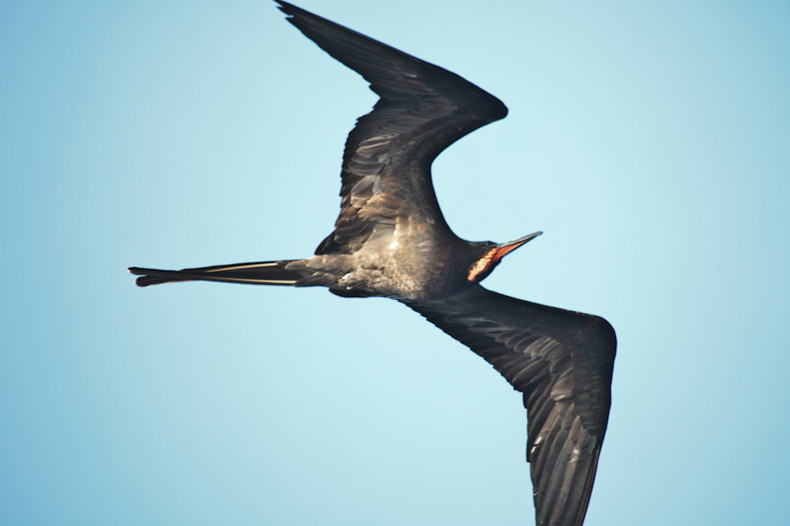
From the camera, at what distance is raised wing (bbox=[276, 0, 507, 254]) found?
13.8 ft

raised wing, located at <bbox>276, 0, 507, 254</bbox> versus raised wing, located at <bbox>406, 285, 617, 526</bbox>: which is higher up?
raised wing, located at <bbox>276, 0, 507, 254</bbox>

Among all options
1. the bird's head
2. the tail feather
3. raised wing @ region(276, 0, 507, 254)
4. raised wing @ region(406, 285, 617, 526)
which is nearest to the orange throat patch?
the bird's head

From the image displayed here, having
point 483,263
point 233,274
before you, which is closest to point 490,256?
point 483,263

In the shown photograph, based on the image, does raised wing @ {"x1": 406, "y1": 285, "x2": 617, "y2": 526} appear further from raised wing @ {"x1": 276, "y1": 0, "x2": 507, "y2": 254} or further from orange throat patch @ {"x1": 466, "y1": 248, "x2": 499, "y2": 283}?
raised wing @ {"x1": 276, "y1": 0, "x2": 507, "y2": 254}

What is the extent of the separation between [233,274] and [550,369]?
2.46 meters

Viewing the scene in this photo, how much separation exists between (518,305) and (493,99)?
1559 millimetres

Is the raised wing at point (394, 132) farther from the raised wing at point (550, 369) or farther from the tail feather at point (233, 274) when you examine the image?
the raised wing at point (550, 369)

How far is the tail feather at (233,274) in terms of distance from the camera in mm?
4344

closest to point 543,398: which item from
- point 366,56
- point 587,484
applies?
point 587,484

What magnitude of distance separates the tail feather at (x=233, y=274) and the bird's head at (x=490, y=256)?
3.68 feet

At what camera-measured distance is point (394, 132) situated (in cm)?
459

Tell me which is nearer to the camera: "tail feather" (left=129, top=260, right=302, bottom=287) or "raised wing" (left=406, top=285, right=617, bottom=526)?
"tail feather" (left=129, top=260, right=302, bottom=287)

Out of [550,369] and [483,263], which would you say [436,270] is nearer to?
[483,263]

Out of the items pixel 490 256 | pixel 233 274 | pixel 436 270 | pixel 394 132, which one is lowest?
pixel 233 274
